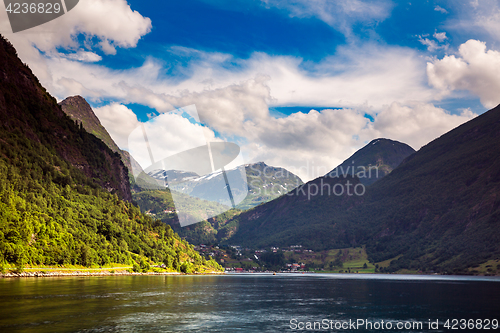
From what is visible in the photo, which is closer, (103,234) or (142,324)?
(142,324)

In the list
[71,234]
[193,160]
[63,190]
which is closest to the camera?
[193,160]

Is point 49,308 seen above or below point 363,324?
above

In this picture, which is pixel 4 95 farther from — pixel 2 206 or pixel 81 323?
pixel 81 323

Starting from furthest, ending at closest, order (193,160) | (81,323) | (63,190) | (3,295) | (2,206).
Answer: (63,190) → (193,160) → (2,206) → (3,295) → (81,323)

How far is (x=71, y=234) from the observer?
16312cm

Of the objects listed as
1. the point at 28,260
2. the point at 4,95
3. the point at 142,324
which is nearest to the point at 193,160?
the point at 28,260

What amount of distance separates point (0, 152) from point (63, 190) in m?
33.9

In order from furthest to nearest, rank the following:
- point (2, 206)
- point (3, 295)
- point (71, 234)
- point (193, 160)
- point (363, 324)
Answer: point (71, 234), point (193, 160), point (2, 206), point (3, 295), point (363, 324)

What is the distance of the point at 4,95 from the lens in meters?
200

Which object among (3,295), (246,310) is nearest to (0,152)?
(3,295)

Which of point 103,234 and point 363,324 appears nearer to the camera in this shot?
point 363,324

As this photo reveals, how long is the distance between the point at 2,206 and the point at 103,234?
7163 cm

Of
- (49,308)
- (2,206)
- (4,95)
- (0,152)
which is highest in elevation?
(4,95)

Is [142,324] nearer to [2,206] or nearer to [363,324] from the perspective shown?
[363,324]
